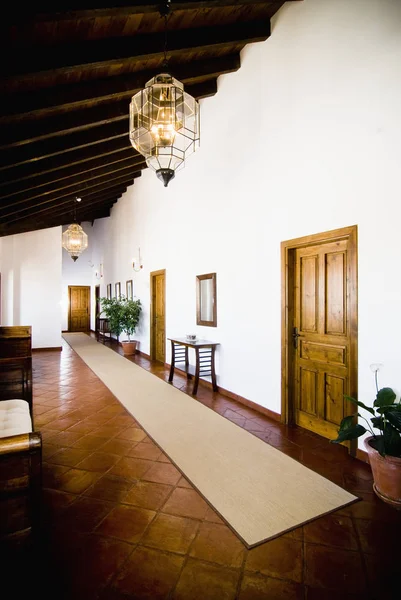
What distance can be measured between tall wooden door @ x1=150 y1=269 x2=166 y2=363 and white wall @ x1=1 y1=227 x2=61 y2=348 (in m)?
3.32

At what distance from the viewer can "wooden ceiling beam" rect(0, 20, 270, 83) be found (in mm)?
2645

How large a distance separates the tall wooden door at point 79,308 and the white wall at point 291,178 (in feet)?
33.2

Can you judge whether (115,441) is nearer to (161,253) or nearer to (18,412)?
(18,412)

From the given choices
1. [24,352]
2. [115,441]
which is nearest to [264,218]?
[115,441]

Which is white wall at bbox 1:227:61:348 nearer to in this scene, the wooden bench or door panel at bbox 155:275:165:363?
door panel at bbox 155:275:165:363

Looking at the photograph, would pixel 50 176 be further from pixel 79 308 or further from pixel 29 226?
pixel 79 308

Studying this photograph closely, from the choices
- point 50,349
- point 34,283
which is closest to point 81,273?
point 34,283

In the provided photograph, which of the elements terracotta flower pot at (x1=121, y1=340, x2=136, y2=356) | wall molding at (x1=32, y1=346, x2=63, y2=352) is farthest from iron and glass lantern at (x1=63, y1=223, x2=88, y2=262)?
wall molding at (x1=32, y1=346, x2=63, y2=352)

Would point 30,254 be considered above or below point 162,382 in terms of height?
above

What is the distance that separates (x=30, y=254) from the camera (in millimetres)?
8859

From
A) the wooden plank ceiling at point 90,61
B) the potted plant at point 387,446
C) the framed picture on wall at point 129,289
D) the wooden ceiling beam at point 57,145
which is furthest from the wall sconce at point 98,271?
the potted plant at point 387,446

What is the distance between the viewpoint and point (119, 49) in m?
3.02

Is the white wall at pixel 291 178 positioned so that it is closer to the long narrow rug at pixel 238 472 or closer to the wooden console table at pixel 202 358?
the wooden console table at pixel 202 358

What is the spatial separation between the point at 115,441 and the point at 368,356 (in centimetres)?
244
